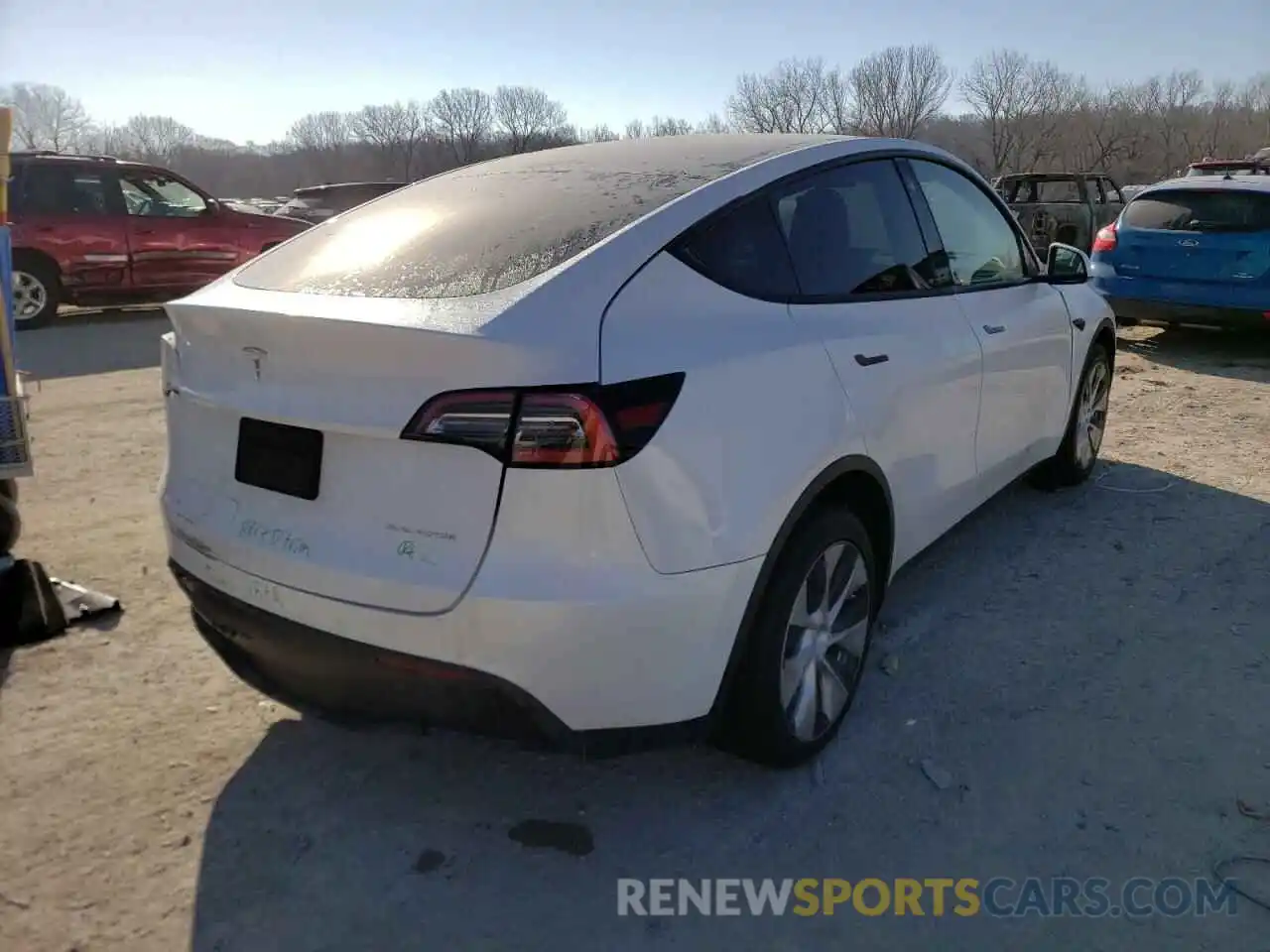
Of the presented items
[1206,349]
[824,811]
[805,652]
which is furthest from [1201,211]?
[824,811]

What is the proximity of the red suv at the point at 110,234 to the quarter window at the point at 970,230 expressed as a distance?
10540 mm

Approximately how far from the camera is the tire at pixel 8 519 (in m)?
3.64

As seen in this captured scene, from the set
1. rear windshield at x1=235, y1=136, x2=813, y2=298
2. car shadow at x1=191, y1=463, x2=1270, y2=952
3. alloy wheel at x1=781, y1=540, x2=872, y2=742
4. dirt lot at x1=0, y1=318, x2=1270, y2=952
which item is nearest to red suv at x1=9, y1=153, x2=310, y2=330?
dirt lot at x1=0, y1=318, x2=1270, y2=952

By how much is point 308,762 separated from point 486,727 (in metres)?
0.92

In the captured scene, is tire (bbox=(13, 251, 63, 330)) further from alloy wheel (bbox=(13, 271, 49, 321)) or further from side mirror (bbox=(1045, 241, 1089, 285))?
side mirror (bbox=(1045, 241, 1089, 285))

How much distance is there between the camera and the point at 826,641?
278cm

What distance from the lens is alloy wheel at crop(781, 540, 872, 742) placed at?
8.63 ft

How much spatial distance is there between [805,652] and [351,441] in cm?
130

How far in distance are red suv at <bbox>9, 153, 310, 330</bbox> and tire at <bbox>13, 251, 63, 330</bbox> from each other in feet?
0.03

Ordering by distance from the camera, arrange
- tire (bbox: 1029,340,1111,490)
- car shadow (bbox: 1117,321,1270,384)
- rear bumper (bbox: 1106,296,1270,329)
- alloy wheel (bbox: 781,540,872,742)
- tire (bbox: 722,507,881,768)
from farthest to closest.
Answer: car shadow (bbox: 1117,321,1270,384) < rear bumper (bbox: 1106,296,1270,329) < tire (bbox: 1029,340,1111,490) < alloy wheel (bbox: 781,540,872,742) < tire (bbox: 722,507,881,768)

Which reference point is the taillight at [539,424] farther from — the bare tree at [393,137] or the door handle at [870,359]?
the bare tree at [393,137]

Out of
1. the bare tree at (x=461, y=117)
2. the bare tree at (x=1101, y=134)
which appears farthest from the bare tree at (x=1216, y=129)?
the bare tree at (x=461, y=117)

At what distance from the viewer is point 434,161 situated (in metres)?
83.2

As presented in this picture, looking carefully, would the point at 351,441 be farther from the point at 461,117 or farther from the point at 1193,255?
the point at 461,117
